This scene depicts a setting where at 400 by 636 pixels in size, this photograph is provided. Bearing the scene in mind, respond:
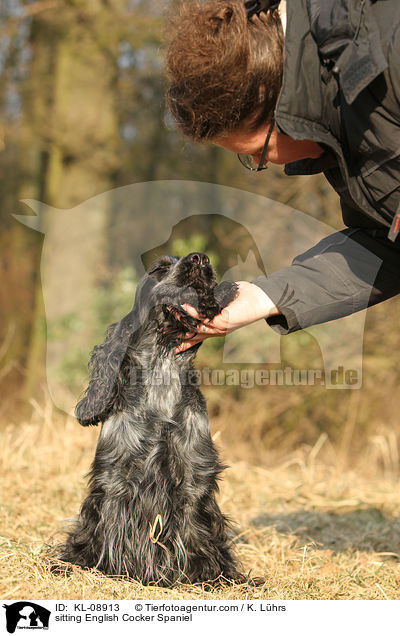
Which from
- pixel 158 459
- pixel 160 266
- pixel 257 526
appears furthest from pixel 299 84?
pixel 257 526

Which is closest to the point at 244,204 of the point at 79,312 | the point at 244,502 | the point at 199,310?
the point at 79,312

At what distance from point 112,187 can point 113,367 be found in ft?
19.4

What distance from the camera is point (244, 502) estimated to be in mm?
4414

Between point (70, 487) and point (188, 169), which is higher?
point (188, 169)

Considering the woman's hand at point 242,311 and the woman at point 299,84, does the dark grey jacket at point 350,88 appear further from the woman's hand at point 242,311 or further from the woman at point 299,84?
the woman's hand at point 242,311

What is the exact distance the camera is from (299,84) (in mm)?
2135

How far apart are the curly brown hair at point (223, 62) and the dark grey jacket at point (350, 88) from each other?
80mm

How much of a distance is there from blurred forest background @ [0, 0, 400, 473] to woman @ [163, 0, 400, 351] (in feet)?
10.3

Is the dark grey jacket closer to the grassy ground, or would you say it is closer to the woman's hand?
the woman's hand

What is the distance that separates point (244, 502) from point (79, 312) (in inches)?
133

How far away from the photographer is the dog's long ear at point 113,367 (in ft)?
9.45

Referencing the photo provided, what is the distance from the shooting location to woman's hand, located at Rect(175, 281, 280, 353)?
107 inches

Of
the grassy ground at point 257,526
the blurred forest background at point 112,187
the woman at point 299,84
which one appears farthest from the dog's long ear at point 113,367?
the blurred forest background at point 112,187
